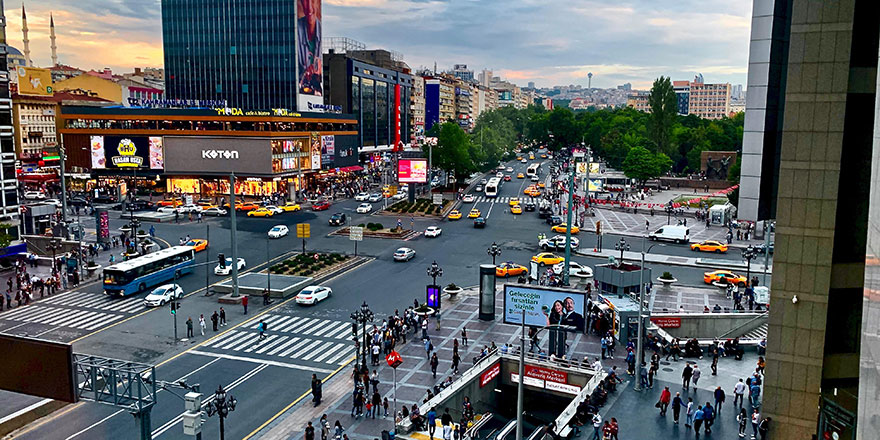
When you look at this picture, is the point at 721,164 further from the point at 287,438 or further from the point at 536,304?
the point at 287,438

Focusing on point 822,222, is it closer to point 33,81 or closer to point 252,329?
point 252,329

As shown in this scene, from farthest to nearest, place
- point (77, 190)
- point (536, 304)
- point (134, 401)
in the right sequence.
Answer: point (77, 190), point (536, 304), point (134, 401)

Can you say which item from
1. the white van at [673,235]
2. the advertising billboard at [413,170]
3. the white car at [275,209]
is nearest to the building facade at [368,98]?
the advertising billboard at [413,170]

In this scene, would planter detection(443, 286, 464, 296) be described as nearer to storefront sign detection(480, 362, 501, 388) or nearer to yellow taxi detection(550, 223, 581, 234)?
storefront sign detection(480, 362, 501, 388)

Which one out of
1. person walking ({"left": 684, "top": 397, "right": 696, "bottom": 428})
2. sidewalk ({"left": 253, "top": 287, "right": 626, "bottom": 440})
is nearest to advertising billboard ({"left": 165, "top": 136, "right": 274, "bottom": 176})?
sidewalk ({"left": 253, "top": 287, "right": 626, "bottom": 440})

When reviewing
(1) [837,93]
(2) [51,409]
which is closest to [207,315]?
(2) [51,409]

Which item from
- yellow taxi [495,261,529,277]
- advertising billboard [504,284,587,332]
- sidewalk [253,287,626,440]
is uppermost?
advertising billboard [504,284,587,332]

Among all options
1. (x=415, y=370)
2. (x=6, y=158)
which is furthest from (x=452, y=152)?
(x=415, y=370)

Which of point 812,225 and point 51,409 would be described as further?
point 51,409
